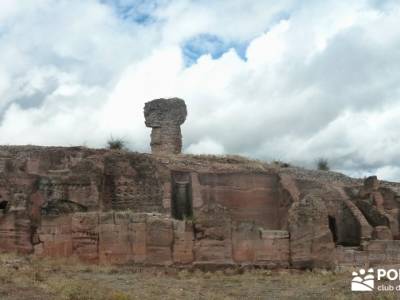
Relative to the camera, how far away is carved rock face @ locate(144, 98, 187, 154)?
3522 cm

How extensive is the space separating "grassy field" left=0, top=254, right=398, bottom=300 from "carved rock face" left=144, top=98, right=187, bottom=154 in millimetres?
17412

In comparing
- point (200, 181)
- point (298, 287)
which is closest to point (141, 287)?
point (298, 287)

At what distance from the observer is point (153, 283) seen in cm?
1572

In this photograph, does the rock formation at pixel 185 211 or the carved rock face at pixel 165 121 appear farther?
the carved rock face at pixel 165 121

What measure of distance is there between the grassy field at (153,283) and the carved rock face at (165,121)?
685 inches

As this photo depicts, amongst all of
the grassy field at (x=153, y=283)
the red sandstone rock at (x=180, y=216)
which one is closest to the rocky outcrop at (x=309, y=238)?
the red sandstone rock at (x=180, y=216)

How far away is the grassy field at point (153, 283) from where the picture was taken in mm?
13656

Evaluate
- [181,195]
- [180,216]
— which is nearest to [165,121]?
[181,195]

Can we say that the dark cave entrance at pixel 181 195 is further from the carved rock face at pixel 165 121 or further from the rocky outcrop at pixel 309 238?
the carved rock face at pixel 165 121

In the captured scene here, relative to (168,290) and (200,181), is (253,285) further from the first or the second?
(200,181)

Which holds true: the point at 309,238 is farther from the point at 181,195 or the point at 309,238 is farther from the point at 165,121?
the point at 165,121

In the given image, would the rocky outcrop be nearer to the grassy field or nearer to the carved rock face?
the grassy field

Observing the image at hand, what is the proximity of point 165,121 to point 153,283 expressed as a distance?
20.6 meters

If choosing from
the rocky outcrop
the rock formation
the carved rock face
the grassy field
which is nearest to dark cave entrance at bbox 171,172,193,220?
the rock formation
